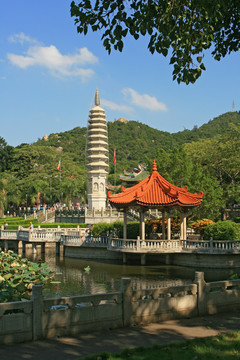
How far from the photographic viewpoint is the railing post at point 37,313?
8633mm

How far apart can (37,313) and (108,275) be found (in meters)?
14.0

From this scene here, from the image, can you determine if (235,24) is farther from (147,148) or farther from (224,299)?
(147,148)

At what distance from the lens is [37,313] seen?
8.70m

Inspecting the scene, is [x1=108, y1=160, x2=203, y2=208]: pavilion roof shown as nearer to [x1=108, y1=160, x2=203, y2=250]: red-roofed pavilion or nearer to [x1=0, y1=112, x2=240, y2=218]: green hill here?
[x1=108, y1=160, x2=203, y2=250]: red-roofed pavilion

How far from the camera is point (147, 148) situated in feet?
413

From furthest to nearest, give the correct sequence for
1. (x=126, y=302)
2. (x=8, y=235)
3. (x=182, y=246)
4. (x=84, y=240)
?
(x=8, y=235) < (x=84, y=240) < (x=182, y=246) < (x=126, y=302)

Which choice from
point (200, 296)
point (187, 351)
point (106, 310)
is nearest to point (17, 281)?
point (106, 310)

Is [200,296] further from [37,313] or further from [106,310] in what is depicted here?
[37,313]

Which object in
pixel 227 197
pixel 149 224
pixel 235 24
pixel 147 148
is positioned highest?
pixel 147 148

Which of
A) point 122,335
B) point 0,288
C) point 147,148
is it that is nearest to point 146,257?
point 0,288

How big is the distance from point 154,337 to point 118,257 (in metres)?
18.7

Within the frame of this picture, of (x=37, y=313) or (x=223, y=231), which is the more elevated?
(x=223, y=231)

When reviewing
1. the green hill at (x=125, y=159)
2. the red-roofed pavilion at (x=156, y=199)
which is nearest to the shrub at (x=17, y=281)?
the red-roofed pavilion at (x=156, y=199)

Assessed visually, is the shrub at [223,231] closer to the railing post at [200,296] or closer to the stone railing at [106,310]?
the stone railing at [106,310]
